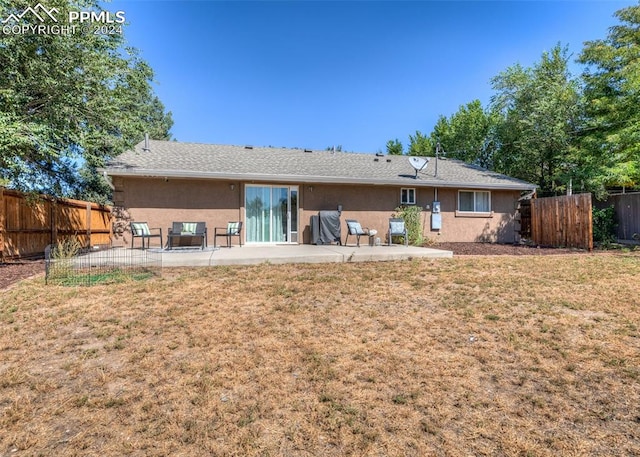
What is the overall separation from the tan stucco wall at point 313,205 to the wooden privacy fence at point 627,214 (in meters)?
4.75

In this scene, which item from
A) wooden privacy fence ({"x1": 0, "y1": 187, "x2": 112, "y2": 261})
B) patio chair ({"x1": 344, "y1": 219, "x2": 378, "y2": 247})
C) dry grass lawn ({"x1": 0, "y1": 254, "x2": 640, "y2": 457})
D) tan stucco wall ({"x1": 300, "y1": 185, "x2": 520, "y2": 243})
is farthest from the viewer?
tan stucco wall ({"x1": 300, "y1": 185, "x2": 520, "y2": 243})

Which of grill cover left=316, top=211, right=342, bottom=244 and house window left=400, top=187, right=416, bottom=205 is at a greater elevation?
house window left=400, top=187, right=416, bottom=205

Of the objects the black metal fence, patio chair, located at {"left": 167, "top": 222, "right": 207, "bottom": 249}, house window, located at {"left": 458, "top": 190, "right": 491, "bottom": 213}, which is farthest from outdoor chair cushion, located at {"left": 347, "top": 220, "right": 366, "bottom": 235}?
the black metal fence

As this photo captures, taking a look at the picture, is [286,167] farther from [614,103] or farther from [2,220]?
[614,103]

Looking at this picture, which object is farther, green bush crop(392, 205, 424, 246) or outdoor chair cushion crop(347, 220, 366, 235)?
green bush crop(392, 205, 424, 246)

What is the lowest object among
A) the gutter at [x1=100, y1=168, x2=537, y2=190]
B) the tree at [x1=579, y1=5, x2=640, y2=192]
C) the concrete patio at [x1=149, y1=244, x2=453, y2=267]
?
the concrete patio at [x1=149, y1=244, x2=453, y2=267]

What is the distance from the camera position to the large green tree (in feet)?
23.3

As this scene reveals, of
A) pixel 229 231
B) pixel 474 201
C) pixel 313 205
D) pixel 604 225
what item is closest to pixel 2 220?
pixel 229 231

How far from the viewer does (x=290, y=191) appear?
430 inches

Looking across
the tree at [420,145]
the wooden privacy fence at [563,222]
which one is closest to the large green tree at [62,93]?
the wooden privacy fence at [563,222]

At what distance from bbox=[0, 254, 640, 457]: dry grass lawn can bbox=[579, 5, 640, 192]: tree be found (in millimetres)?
10305

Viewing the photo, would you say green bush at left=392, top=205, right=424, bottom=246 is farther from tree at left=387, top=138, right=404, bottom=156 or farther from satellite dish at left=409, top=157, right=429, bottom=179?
tree at left=387, top=138, right=404, bottom=156

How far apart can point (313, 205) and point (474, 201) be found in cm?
651

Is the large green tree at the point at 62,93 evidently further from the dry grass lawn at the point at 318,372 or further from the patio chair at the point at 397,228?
the patio chair at the point at 397,228
